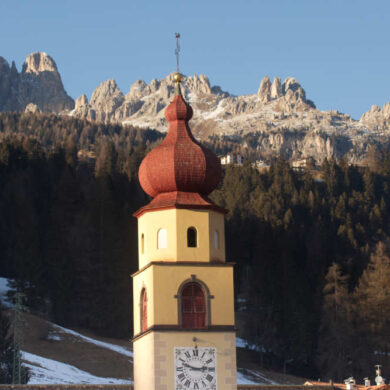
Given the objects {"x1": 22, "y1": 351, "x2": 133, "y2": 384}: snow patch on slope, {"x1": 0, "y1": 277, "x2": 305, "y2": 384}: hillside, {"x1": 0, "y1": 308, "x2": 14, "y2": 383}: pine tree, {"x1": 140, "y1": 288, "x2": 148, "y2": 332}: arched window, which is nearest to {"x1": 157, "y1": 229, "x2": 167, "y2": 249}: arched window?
{"x1": 140, "y1": 288, "x2": 148, "y2": 332}: arched window

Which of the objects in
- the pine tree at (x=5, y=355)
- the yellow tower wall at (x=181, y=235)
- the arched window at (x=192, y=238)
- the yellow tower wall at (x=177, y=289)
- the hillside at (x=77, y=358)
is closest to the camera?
the yellow tower wall at (x=177, y=289)

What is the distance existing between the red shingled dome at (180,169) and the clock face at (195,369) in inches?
223

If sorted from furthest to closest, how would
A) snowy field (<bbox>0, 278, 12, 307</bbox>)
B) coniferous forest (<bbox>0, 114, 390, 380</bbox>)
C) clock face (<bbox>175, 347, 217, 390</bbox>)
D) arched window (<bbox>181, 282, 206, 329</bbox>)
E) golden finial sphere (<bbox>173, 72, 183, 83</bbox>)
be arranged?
coniferous forest (<bbox>0, 114, 390, 380</bbox>)
snowy field (<bbox>0, 278, 12, 307</bbox>)
golden finial sphere (<bbox>173, 72, 183, 83</bbox>)
arched window (<bbox>181, 282, 206, 329</bbox>)
clock face (<bbox>175, 347, 217, 390</bbox>)

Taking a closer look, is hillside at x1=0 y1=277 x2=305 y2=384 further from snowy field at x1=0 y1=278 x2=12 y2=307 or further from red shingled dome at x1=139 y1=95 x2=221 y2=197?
red shingled dome at x1=139 y1=95 x2=221 y2=197

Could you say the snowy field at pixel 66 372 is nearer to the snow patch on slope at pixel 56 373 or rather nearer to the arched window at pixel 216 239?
the snow patch on slope at pixel 56 373

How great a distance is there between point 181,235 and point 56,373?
45.9 meters

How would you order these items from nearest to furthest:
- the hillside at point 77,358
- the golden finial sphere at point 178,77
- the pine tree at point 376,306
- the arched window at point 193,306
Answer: the arched window at point 193,306
the golden finial sphere at point 178,77
the hillside at point 77,358
the pine tree at point 376,306

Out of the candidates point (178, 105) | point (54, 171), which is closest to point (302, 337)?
point (54, 171)

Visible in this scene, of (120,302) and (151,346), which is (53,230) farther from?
(151,346)

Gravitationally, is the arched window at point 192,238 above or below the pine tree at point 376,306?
above

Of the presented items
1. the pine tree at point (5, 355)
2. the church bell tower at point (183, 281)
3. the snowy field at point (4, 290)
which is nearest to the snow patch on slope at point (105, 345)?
the snowy field at point (4, 290)

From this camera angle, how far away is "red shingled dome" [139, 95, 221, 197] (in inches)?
1368

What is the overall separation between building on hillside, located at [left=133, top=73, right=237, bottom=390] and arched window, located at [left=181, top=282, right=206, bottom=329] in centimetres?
3

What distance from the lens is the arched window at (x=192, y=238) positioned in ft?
111
